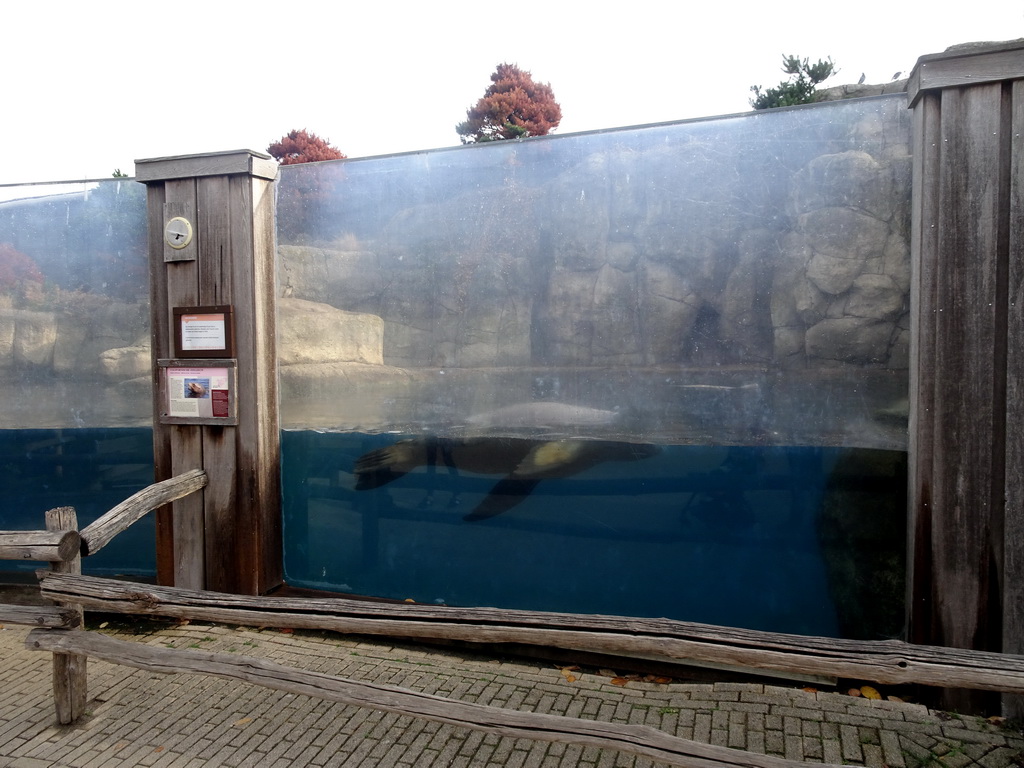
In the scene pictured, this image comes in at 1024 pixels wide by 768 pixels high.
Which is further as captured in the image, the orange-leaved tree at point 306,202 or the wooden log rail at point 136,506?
the orange-leaved tree at point 306,202

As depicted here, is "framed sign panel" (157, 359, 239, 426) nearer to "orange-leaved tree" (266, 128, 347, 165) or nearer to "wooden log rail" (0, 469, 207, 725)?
"wooden log rail" (0, 469, 207, 725)

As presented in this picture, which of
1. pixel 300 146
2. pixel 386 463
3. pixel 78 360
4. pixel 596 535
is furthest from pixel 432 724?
pixel 300 146

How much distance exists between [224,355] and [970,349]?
155 inches

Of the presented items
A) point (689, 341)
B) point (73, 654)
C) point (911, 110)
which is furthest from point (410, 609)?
point (911, 110)

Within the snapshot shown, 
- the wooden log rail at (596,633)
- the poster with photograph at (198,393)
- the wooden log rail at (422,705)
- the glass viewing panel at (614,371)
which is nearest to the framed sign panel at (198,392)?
the poster with photograph at (198,393)

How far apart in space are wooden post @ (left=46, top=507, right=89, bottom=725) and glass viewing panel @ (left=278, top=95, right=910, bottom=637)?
1.36m

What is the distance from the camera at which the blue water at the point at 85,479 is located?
5.15 m

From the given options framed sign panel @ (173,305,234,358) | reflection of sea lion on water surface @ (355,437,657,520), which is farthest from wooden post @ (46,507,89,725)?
reflection of sea lion on water surface @ (355,437,657,520)

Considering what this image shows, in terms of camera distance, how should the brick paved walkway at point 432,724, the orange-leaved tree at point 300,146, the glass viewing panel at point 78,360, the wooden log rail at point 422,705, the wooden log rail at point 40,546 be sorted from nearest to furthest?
the wooden log rail at point 422,705 < the brick paved walkway at point 432,724 < the wooden log rail at point 40,546 < the glass viewing panel at point 78,360 < the orange-leaved tree at point 300,146

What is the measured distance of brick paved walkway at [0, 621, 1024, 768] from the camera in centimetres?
327

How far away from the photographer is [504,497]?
4.38m

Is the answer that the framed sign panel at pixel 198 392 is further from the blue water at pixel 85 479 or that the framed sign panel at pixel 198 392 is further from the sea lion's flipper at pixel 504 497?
the sea lion's flipper at pixel 504 497

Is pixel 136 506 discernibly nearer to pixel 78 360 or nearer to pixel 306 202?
pixel 78 360

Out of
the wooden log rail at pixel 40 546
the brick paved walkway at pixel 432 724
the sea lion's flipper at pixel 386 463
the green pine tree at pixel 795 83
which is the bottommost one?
the brick paved walkway at pixel 432 724
